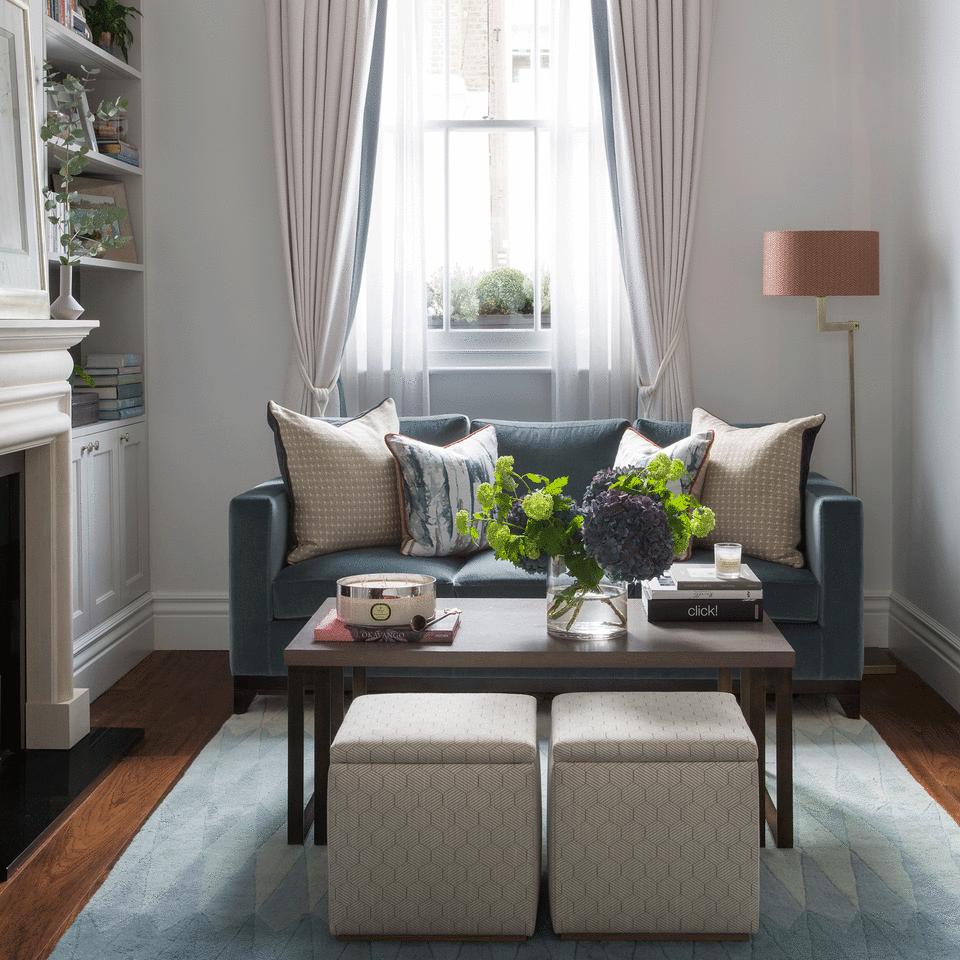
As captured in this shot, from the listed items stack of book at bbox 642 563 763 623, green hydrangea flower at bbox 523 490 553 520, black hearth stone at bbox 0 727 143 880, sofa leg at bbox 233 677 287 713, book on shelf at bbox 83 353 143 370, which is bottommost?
black hearth stone at bbox 0 727 143 880

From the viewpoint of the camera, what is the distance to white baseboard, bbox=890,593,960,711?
137 inches

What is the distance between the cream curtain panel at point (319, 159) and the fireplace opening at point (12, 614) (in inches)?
52.4

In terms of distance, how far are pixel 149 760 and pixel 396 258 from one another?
2.09 metres

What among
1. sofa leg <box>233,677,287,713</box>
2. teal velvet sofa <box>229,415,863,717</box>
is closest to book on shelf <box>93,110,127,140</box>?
teal velvet sofa <box>229,415,863,717</box>

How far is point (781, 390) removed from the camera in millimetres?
4160

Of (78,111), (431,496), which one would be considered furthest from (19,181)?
(431,496)

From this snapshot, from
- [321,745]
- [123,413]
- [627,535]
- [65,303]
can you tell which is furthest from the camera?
[123,413]

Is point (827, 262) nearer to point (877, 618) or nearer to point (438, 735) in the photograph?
point (877, 618)

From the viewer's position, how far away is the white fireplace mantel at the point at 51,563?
9.62ft

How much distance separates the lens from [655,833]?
6.48 ft

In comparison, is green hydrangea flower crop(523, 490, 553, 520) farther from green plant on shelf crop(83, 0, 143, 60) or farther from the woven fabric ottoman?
green plant on shelf crop(83, 0, 143, 60)

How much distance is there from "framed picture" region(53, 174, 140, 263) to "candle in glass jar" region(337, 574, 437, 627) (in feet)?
6.96

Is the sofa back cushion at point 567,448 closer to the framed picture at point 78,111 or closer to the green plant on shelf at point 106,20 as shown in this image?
the framed picture at point 78,111

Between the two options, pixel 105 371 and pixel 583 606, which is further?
pixel 105 371
